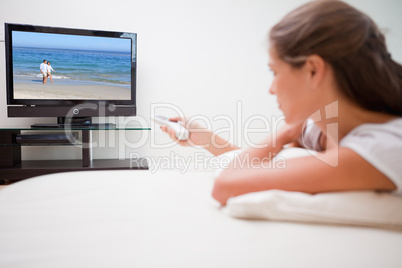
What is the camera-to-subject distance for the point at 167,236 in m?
0.59

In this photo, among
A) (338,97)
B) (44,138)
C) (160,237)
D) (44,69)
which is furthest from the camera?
(44,69)

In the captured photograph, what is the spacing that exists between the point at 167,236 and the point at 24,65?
2366 millimetres

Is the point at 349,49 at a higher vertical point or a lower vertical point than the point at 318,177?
higher

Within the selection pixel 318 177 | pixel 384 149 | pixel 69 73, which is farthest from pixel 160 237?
pixel 69 73

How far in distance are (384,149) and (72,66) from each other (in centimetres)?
245

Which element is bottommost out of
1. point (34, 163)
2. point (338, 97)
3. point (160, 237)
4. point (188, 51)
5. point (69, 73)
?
point (34, 163)

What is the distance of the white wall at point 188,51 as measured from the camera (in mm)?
2766

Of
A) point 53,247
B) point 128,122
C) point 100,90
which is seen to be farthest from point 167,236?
point 128,122

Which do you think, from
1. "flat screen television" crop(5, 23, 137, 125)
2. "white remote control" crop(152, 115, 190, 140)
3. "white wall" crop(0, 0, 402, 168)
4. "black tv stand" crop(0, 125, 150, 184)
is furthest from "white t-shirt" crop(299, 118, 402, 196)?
"white wall" crop(0, 0, 402, 168)

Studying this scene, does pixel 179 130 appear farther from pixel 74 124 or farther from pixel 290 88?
pixel 74 124

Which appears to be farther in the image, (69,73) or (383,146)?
(69,73)

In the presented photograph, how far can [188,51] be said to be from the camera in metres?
2.95

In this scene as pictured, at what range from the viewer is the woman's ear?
0.66 m

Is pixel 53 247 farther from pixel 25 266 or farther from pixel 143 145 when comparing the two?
pixel 143 145
